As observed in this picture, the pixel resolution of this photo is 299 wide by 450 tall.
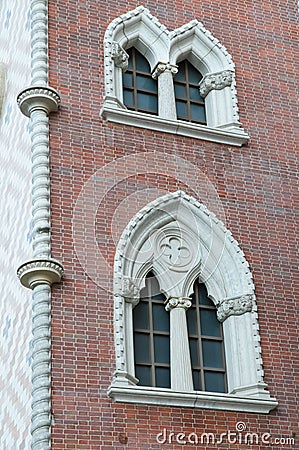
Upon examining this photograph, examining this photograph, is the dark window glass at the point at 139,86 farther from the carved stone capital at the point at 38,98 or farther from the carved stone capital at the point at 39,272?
the carved stone capital at the point at 39,272

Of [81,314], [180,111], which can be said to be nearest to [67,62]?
[180,111]

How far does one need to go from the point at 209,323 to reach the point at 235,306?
45 centimetres

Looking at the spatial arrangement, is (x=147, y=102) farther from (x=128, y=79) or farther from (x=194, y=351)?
(x=194, y=351)

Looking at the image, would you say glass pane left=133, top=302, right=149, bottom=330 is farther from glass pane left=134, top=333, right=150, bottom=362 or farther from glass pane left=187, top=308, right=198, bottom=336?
glass pane left=187, top=308, right=198, bottom=336

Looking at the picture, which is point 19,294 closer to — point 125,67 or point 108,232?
point 108,232

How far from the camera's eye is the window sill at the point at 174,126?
586 inches

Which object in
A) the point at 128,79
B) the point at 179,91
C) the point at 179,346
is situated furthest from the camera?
the point at 179,91

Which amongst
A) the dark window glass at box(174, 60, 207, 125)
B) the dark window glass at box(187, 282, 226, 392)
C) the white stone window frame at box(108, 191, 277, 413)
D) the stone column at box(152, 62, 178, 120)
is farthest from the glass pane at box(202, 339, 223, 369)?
the dark window glass at box(174, 60, 207, 125)

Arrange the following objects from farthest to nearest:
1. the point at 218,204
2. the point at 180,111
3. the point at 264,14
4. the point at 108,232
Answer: the point at 264,14 < the point at 180,111 < the point at 218,204 < the point at 108,232

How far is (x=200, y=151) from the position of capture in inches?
604

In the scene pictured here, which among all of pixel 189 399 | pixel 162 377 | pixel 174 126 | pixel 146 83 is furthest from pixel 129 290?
pixel 146 83

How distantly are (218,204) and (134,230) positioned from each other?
1539 millimetres

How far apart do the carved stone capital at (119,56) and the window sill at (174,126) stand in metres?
0.97

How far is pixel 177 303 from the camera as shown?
543 inches
